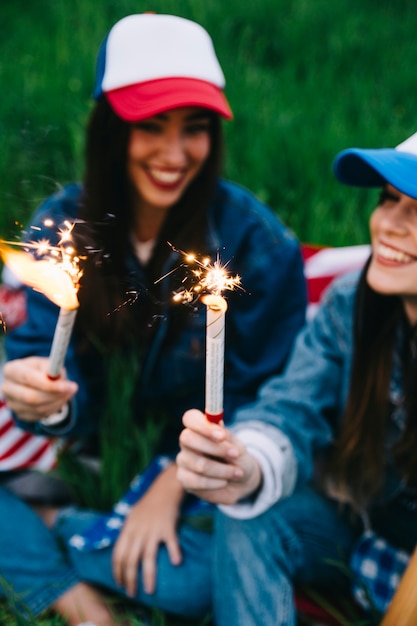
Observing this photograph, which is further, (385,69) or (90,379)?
(385,69)

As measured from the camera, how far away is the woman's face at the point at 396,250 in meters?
0.98

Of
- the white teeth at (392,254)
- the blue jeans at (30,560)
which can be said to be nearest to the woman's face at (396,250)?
the white teeth at (392,254)

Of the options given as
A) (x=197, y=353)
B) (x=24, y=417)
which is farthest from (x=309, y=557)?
(x=24, y=417)

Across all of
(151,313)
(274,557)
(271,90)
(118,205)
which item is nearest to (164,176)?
(118,205)

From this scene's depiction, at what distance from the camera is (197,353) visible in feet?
4.48

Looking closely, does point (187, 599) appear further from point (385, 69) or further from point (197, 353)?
point (385, 69)

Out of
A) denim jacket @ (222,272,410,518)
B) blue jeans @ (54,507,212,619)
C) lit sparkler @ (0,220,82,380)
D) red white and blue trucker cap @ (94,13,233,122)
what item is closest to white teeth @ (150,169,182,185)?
red white and blue trucker cap @ (94,13,233,122)

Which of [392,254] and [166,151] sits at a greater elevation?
[166,151]

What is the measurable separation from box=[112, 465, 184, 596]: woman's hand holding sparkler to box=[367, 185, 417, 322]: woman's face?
565 millimetres

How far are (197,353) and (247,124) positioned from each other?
1.47 m

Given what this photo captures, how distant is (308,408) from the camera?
1141 millimetres

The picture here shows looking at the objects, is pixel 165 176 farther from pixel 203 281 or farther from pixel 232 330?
pixel 203 281

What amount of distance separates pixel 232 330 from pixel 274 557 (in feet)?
1.51

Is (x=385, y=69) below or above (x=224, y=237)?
above
